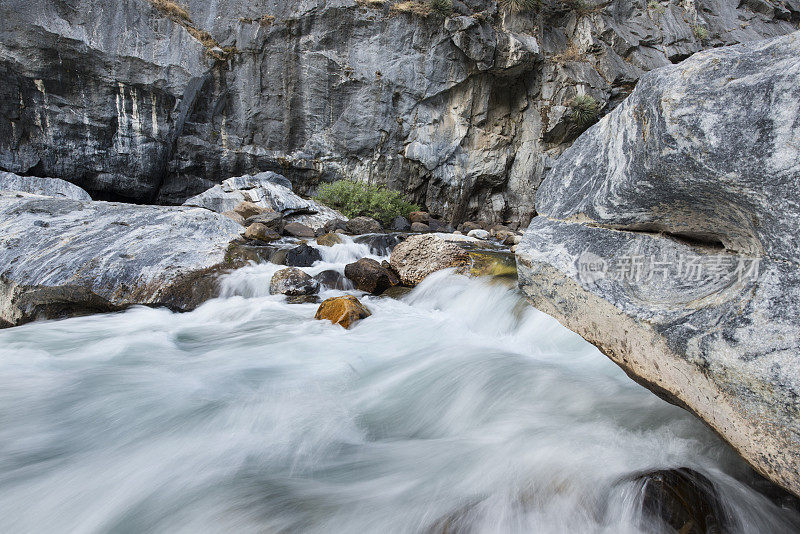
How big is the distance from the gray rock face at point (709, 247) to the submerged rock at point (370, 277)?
4.24 m

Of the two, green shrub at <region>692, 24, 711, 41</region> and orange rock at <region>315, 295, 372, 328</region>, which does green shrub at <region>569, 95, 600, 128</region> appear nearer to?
green shrub at <region>692, 24, 711, 41</region>

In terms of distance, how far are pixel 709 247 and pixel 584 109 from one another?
54.2ft

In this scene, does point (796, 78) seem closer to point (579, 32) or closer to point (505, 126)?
point (505, 126)

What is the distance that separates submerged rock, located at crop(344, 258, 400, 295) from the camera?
6199mm

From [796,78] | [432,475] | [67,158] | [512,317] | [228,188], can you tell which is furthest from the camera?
[67,158]

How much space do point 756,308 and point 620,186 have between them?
0.76 m

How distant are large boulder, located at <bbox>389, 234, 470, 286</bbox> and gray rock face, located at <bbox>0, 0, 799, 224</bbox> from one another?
11.1m

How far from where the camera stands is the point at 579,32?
55.7 ft

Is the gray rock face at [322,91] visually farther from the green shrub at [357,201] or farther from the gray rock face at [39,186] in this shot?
the green shrub at [357,201]

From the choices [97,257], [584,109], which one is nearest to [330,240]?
[97,257]

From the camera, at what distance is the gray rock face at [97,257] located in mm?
4906

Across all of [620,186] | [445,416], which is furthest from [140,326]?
[620,186]

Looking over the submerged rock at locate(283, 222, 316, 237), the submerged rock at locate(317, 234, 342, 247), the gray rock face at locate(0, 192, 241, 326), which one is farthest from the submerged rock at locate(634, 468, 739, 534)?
the submerged rock at locate(283, 222, 316, 237)

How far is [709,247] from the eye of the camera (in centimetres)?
167
